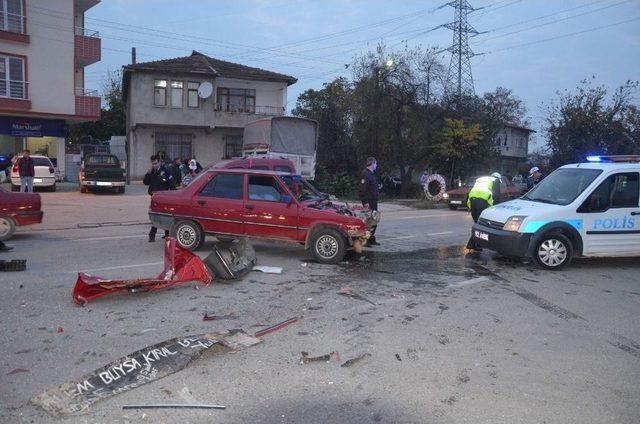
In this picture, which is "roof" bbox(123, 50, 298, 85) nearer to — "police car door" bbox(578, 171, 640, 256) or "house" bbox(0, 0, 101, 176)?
"house" bbox(0, 0, 101, 176)

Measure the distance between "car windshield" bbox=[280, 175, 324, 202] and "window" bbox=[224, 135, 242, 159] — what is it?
28.6 m

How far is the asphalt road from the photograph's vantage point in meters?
3.94

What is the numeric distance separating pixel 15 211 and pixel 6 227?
1.21 feet

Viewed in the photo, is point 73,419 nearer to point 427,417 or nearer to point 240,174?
point 427,417

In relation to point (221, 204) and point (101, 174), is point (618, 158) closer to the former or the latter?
point (221, 204)

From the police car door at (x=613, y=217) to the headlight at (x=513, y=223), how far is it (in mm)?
1042

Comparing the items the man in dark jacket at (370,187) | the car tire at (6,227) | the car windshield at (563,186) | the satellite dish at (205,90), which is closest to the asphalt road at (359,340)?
the car windshield at (563,186)

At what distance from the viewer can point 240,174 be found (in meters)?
9.60

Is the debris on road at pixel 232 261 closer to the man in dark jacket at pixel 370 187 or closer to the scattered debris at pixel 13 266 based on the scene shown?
the scattered debris at pixel 13 266

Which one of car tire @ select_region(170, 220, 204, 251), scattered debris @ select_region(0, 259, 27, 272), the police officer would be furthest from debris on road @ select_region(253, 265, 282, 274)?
the police officer

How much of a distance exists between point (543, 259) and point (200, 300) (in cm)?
585

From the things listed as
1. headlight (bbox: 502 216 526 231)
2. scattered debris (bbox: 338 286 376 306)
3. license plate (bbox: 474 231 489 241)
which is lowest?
scattered debris (bbox: 338 286 376 306)

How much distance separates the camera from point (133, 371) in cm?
438

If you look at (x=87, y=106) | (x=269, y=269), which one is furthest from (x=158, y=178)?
(x=87, y=106)
